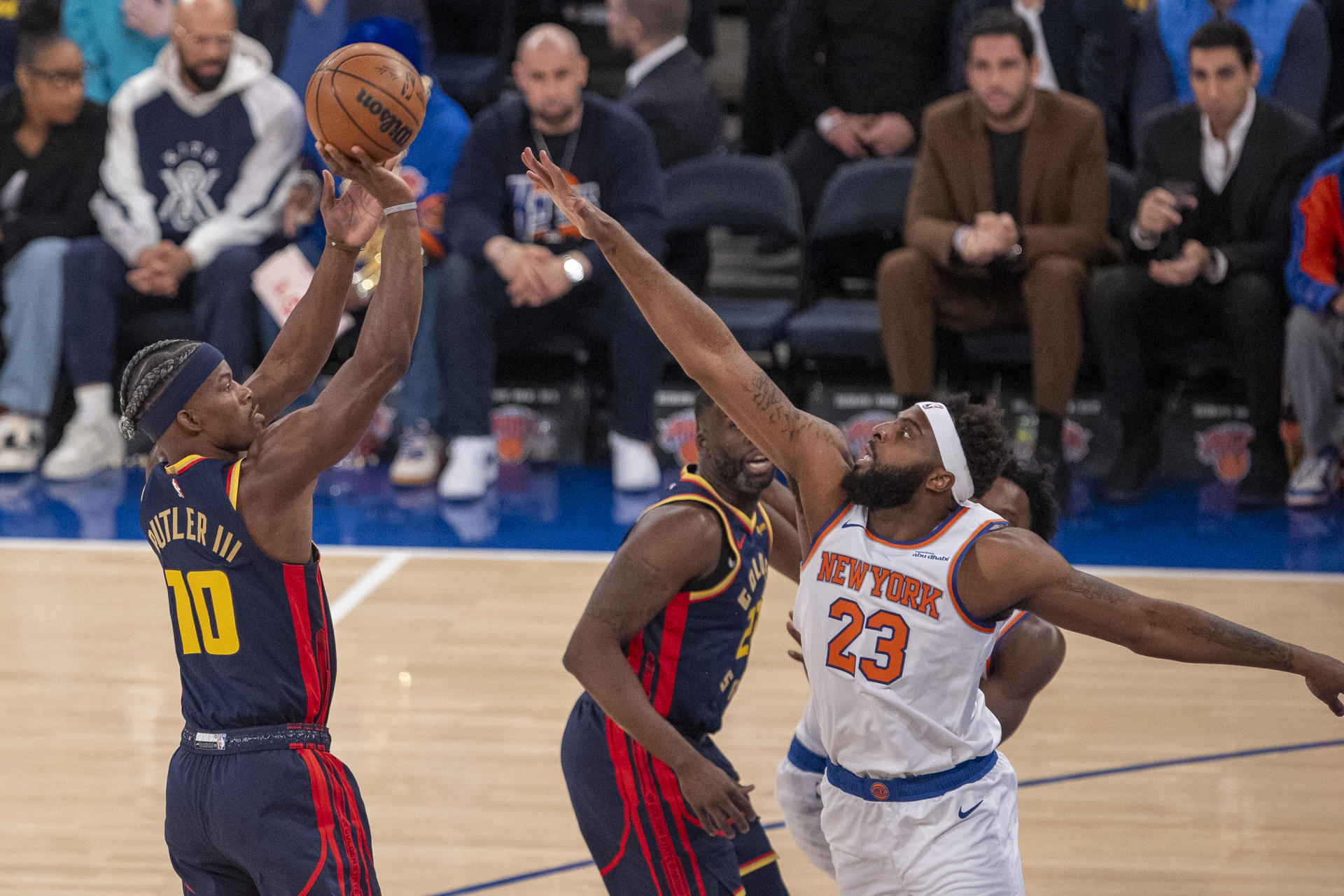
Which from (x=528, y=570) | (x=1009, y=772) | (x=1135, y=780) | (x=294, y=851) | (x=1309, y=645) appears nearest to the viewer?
(x=294, y=851)

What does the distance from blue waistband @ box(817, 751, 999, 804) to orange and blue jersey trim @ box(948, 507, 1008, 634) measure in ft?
0.94

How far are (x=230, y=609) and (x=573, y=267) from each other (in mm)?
4817

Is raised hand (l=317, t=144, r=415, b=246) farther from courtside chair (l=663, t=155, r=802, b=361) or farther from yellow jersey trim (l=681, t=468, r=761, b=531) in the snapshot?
courtside chair (l=663, t=155, r=802, b=361)

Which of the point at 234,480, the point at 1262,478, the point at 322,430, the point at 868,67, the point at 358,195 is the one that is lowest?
the point at 1262,478

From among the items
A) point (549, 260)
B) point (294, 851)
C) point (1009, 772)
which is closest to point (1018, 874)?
point (1009, 772)

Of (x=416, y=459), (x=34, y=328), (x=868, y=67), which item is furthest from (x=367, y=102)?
(x=868, y=67)

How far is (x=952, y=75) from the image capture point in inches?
336

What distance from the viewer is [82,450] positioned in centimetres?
826

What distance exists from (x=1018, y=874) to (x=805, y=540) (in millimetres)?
780

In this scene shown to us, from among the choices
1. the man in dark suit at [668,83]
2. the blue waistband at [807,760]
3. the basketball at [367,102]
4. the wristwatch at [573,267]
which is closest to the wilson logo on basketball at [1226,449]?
the man in dark suit at [668,83]

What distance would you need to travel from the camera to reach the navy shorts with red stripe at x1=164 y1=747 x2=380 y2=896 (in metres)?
2.94

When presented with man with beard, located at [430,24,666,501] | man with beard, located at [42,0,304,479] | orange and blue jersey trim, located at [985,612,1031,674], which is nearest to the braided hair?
orange and blue jersey trim, located at [985,612,1031,674]

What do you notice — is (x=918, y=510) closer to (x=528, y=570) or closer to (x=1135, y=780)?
(x=1135, y=780)

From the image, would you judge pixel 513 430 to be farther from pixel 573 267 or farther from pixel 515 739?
pixel 515 739
